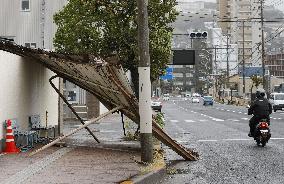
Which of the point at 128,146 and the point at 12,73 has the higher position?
the point at 12,73

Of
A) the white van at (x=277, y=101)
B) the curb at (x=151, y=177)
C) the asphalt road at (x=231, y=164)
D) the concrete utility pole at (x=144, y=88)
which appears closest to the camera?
the curb at (x=151, y=177)

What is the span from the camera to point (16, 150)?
1369 cm

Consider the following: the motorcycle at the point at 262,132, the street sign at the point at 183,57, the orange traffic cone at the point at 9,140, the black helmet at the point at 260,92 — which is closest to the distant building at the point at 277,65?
the street sign at the point at 183,57

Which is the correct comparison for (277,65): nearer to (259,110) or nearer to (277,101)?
(277,101)

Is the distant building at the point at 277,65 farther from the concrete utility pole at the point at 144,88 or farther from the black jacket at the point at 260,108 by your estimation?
the concrete utility pole at the point at 144,88

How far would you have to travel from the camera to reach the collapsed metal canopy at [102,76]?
13.1 m

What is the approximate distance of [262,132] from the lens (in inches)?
643

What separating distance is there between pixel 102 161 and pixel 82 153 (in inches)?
73.6

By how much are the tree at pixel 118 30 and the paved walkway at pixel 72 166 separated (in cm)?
442

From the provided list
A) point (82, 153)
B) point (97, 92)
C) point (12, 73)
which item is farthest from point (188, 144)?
point (12, 73)

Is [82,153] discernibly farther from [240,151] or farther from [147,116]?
[240,151]

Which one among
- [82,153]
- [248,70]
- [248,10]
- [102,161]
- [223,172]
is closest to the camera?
[223,172]

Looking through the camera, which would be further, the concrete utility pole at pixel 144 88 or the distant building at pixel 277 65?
the distant building at pixel 277 65

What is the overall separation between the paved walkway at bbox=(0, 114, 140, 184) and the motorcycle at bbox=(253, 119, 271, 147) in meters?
3.94
